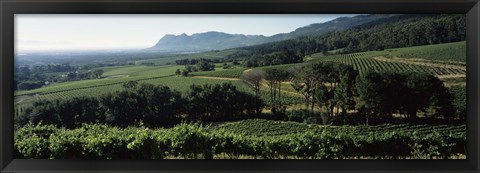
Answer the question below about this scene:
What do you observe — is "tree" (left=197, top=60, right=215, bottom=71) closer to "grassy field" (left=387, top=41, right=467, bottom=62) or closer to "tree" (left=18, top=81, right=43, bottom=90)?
"tree" (left=18, top=81, right=43, bottom=90)

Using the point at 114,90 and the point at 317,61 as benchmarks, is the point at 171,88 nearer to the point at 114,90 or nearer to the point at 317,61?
the point at 114,90

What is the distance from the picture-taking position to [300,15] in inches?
147

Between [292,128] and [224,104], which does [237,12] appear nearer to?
[224,104]

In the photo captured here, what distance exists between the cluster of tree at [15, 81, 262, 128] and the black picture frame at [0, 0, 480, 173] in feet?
2.24

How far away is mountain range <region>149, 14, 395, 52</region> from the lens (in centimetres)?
408

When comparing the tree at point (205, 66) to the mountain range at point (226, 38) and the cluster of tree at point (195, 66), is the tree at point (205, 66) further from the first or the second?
the mountain range at point (226, 38)

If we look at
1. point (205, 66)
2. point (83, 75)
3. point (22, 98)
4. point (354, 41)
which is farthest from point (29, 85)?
point (354, 41)

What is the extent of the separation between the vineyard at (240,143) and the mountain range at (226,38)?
0.79 m

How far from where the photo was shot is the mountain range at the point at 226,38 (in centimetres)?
408

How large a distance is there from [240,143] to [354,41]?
1.56m

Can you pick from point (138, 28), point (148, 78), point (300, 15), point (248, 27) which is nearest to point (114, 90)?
point (148, 78)

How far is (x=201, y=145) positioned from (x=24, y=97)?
1776 millimetres

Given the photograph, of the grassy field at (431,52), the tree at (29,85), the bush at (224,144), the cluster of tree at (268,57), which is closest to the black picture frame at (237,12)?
the bush at (224,144)

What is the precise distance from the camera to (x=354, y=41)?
4355mm
